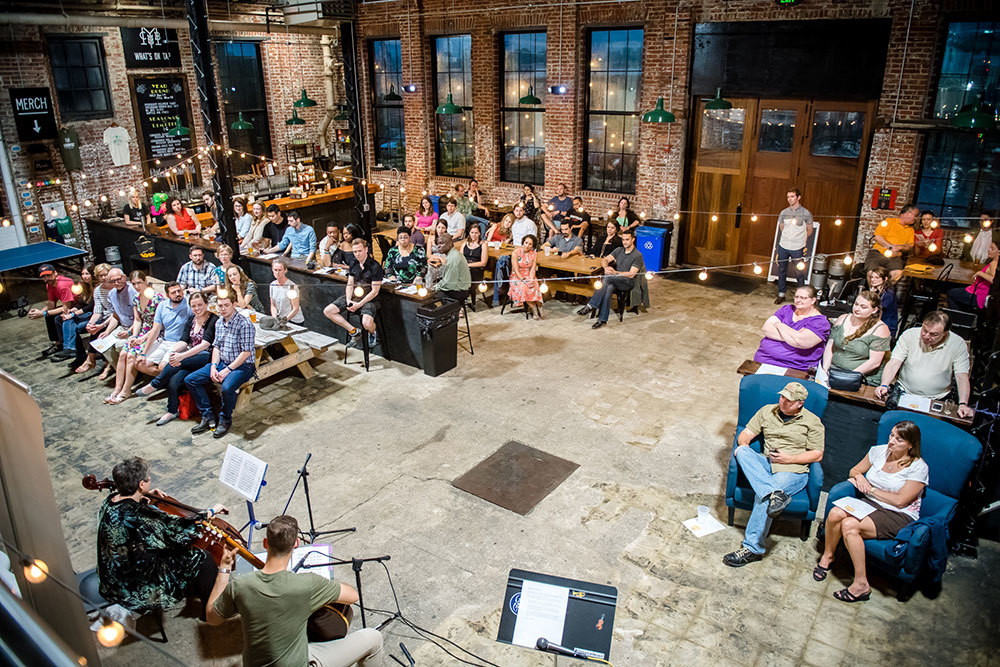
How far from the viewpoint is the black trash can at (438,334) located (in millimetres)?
7641

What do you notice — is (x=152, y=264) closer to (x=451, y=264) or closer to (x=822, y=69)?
(x=451, y=264)

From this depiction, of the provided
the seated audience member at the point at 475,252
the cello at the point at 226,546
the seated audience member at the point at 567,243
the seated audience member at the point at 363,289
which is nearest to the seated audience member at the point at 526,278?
the seated audience member at the point at 475,252

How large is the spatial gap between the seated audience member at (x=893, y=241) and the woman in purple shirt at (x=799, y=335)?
3.51 metres

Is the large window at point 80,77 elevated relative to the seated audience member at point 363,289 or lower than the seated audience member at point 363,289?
elevated

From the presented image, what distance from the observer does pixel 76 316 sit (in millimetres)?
8320

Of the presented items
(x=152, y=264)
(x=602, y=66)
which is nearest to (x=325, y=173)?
(x=152, y=264)

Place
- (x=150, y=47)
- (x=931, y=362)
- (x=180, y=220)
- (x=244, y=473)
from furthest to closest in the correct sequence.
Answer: (x=150, y=47) → (x=180, y=220) → (x=931, y=362) → (x=244, y=473)

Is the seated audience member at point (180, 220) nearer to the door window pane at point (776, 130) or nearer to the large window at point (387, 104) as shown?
the large window at point (387, 104)

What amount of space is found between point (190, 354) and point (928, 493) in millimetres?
6376

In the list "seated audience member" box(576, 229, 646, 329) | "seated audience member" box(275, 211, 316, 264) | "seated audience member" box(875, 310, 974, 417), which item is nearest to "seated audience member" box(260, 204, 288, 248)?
"seated audience member" box(275, 211, 316, 264)

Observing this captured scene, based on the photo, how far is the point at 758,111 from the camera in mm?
10656

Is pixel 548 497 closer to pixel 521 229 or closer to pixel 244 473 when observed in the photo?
pixel 244 473

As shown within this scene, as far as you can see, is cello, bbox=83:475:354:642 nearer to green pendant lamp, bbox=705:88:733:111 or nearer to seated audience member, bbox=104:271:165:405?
seated audience member, bbox=104:271:165:405

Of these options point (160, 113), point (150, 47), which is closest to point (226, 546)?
point (160, 113)
